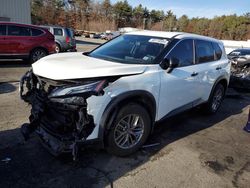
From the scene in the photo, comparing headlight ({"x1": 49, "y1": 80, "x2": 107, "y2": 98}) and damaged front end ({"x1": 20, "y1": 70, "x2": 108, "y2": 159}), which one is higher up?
headlight ({"x1": 49, "y1": 80, "x2": 107, "y2": 98})

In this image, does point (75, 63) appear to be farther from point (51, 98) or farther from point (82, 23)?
point (82, 23)

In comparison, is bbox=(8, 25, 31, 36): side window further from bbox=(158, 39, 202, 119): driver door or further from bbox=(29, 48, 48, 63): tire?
bbox=(158, 39, 202, 119): driver door

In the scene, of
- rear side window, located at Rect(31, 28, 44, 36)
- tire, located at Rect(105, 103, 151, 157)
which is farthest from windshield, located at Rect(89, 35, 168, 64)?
rear side window, located at Rect(31, 28, 44, 36)

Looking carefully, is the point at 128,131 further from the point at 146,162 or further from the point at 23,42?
the point at 23,42

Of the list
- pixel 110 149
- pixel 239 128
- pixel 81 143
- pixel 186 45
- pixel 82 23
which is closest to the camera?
pixel 81 143

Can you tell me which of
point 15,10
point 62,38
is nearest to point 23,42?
point 62,38


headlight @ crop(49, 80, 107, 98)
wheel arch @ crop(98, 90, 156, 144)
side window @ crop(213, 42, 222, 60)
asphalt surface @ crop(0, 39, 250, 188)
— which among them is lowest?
asphalt surface @ crop(0, 39, 250, 188)

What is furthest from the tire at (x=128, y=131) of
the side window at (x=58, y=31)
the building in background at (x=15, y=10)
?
the building in background at (x=15, y=10)

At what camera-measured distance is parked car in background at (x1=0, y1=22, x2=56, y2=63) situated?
37.3 ft

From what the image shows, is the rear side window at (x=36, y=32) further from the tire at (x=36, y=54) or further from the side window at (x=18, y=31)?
the tire at (x=36, y=54)

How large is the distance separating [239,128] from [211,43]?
1878 millimetres

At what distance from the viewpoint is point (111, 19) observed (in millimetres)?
84375

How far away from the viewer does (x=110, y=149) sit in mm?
3889

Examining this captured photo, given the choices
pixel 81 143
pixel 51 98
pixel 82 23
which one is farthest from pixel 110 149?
pixel 82 23
